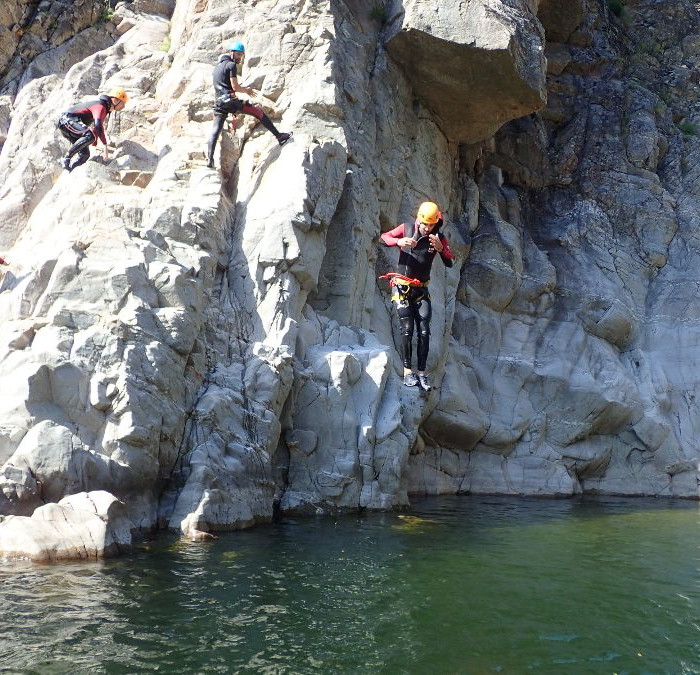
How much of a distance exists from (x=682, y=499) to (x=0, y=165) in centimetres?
1998

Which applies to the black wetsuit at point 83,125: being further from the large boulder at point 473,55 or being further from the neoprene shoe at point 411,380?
the neoprene shoe at point 411,380

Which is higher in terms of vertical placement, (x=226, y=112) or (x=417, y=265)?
(x=226, y=112)

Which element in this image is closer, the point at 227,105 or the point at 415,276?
the point at 415,276

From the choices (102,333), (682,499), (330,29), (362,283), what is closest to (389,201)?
(362,283)

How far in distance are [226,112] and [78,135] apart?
3112 millimetres

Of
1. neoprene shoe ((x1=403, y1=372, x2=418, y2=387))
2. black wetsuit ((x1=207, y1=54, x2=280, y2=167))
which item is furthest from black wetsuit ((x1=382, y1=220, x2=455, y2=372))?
black wetsuit ((x1=207, y1=54, x2=280, y2=167))

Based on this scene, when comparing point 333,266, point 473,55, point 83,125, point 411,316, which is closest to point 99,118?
point 83,125

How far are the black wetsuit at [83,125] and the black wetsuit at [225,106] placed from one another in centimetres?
223

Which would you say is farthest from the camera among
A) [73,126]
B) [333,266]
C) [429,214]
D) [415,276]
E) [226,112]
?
[333,266]

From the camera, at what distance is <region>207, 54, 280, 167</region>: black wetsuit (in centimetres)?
1485

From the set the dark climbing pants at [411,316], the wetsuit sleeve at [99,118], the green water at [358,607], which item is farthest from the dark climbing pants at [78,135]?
the green water at [358,607]

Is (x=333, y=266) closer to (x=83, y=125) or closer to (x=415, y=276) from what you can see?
(x=415, y=276)

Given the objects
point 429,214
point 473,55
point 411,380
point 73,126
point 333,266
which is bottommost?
point 411,380

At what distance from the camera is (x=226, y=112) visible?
589 inches
